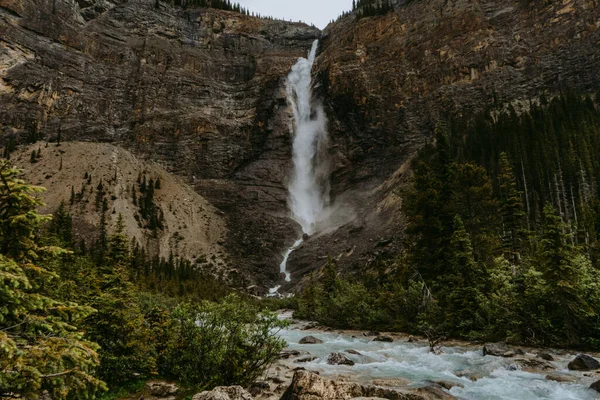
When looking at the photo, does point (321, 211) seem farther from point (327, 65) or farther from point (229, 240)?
point (327, 65)

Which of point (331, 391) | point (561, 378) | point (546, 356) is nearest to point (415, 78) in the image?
point (546, 356)

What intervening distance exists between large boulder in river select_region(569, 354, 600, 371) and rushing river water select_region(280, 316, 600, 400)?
1.08ft

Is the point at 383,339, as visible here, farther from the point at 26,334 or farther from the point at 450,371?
the point at 26,334

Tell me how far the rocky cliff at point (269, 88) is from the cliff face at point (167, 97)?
37 centimetres

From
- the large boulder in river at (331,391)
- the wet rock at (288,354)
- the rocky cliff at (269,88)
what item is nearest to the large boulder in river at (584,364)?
the large boulder in river at (331,391)

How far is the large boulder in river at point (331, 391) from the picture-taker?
8.12m

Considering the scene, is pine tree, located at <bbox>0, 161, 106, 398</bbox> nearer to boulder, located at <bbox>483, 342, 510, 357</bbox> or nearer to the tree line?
boulder, located at <bbox>483, 342, 510, 357</bbox>

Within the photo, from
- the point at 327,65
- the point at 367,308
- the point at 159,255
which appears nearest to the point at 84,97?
the point at 159,255

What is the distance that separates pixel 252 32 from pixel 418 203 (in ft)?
415

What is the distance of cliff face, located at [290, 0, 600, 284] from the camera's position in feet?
244

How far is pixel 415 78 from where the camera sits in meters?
97.1

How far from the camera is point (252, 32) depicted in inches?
5349

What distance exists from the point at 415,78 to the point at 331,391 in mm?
100498

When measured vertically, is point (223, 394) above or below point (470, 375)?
above
